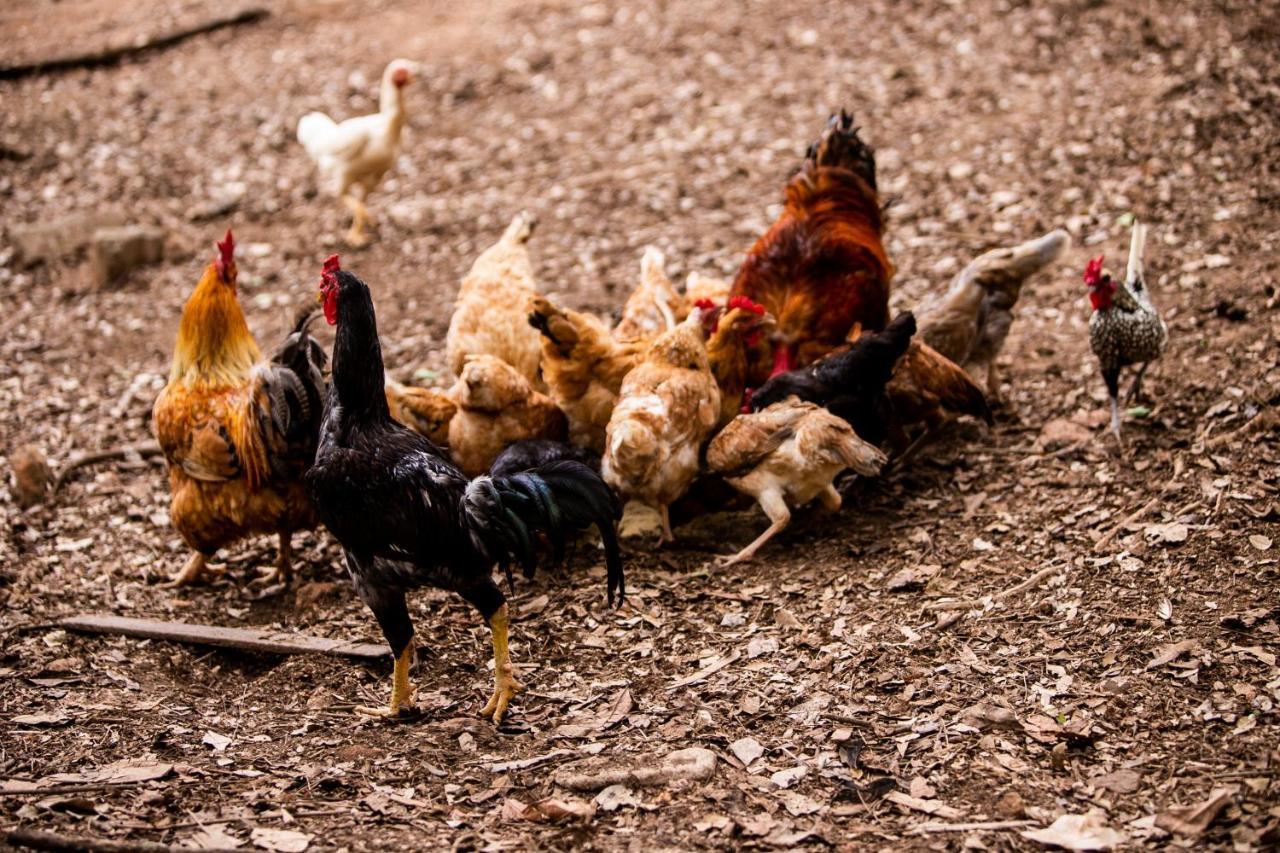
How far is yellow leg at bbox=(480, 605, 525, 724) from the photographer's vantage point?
14.9 ft

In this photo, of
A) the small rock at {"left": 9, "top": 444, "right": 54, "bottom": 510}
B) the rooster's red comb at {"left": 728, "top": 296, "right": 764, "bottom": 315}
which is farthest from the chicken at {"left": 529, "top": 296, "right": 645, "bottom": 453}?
the small rock at {"left": 9, "top": 444, "right": 54, "bottom": 510}

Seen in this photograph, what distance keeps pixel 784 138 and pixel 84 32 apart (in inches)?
364

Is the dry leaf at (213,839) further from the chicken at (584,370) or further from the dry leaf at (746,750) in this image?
the chicken at (584,370)

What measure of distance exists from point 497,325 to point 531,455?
4.39 ft

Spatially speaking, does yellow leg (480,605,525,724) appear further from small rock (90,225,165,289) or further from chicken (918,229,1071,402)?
small rock (90,225,165,289)

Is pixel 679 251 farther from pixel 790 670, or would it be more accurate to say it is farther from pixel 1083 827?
pixel 1083 827

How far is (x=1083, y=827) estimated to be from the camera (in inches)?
141

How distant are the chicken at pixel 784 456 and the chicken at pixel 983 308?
1.21 m

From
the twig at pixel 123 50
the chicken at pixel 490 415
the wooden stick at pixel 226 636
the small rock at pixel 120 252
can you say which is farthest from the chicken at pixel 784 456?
the twig at pixel 123 50

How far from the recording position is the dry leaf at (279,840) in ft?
11.9

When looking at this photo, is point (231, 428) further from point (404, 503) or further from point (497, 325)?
point (404, 503)

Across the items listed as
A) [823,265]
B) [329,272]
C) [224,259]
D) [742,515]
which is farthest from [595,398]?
[224,259]

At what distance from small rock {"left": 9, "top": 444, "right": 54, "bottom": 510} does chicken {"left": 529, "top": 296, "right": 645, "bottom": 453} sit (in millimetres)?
3197

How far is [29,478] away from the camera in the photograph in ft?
21.6
